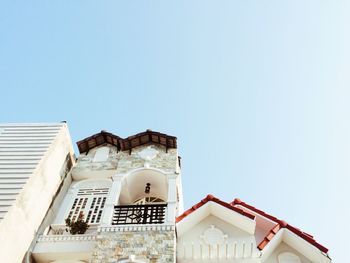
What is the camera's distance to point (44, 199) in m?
15.4

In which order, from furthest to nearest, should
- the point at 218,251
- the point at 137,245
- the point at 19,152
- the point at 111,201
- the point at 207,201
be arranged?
the point at 19,152, the point at 111,201, the point at 207,201, the point at 218,251, the point at 137,245

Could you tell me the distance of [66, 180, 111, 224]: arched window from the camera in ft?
53.1

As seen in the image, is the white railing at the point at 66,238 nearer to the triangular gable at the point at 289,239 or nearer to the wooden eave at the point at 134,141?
the wooden eave at the point at 134,141

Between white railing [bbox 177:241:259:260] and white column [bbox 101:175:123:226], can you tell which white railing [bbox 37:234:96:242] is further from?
white railing [bbox 177:241:259:260]

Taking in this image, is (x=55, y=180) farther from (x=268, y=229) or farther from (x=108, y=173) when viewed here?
(x=268, y=229)

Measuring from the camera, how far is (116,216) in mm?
14445

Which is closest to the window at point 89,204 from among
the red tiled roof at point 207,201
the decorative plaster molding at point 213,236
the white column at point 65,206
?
the white column at point 65,206

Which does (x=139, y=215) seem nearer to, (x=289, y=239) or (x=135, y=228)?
(x=135, y=228)

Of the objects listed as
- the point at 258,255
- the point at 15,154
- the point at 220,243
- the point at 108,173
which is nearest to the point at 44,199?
the point at 15,154

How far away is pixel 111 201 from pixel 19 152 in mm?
4649

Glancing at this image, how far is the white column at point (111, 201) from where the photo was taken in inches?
556

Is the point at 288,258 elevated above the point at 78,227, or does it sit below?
below

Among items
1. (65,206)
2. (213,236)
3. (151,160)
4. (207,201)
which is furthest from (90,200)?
(213,236)

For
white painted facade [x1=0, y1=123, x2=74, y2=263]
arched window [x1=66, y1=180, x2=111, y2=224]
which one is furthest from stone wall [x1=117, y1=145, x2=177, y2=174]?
white painted facade [x1=0, y1=123, x2=74, y2=263]
